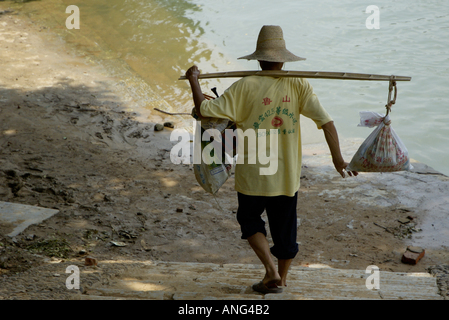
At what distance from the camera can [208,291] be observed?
2836 mm

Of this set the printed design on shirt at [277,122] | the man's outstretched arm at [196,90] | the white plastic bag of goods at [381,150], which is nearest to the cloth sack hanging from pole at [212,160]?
the man's outstretched arm at [196,90]

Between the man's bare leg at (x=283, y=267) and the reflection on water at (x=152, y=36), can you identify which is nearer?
the man's bare leg at (x=283, y=267)

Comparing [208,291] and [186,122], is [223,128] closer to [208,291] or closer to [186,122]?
[208,291]

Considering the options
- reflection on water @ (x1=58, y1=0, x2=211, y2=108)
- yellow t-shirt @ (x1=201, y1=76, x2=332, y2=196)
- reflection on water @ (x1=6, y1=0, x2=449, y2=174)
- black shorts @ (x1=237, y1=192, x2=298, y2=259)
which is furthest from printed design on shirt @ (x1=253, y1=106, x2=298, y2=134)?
reflection on water @ (x1=58, y1=0, x2=211, y2=108)

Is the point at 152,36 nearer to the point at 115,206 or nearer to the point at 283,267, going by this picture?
the point at 115,206

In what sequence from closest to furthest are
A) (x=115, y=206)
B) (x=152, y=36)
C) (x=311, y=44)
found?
(x=115, y=206) → (x=152, y=36) → (x=311, y=44)

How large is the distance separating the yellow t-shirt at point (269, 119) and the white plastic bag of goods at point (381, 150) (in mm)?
400

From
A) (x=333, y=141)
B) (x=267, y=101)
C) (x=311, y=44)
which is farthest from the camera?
(x=311, y=44)

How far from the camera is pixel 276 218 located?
293cm

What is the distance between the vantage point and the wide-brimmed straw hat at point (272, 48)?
8.95ft

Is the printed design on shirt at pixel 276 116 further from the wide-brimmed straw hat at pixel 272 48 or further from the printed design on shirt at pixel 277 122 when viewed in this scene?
the wide-brimmed straw hat at pixel 272 48

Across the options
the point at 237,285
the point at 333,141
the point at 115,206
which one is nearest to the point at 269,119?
the point at 333,141

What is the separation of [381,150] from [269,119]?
2.79ft

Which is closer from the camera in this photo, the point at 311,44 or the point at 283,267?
the point at 283,267
